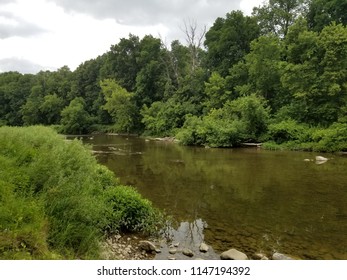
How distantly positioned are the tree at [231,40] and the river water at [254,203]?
27.2 meters

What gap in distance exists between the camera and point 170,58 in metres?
53.3

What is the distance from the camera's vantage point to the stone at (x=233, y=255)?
6566 millimetres

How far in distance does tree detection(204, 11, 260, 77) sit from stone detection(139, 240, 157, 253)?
3980 centimetres

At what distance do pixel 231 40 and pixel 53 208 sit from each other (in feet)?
141

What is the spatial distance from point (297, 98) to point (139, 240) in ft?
93.5

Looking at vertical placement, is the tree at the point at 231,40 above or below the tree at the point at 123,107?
above

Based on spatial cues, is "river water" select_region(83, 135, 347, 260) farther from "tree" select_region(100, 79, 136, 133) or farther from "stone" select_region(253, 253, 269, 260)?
"tree" select_region(100, 79, 136, 133)

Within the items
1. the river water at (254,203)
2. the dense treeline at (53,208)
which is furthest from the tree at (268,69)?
the dense treeline at (53,208)

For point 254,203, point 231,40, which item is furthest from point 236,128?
point 254,203

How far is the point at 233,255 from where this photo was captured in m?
6.66

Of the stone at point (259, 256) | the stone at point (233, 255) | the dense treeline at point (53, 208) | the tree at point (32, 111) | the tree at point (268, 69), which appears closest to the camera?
the dense treeline at point (53, 208)

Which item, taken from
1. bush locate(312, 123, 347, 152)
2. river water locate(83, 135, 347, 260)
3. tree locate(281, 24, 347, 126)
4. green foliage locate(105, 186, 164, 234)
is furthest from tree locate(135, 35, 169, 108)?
green foliage locate(105, 186, 164, 234)

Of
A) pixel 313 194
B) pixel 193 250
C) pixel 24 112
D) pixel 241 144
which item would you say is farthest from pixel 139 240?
pixel 24 112

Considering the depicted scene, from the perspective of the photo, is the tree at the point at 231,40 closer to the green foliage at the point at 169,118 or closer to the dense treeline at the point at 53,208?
the green foliage at the point at 169,118
